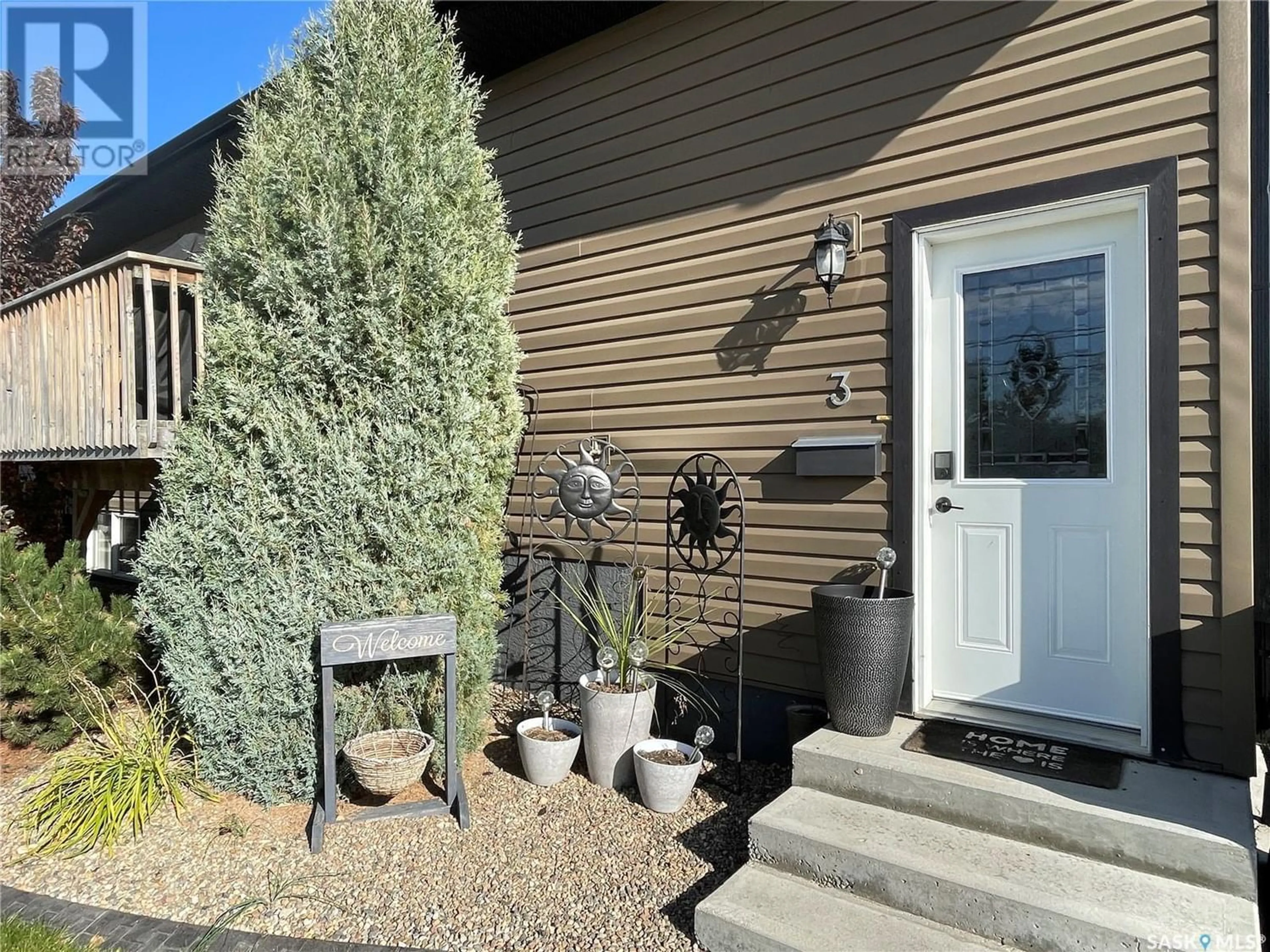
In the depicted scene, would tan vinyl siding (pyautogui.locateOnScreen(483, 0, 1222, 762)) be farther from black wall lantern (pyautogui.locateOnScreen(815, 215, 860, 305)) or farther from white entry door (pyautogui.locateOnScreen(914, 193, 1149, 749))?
white entry door (pyautogui.locateOnScreen(914, 193, 1149, 749))

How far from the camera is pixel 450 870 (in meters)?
2.68

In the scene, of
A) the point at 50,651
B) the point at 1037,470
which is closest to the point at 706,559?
the point at 1037,470

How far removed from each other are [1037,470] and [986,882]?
1636 millimetres

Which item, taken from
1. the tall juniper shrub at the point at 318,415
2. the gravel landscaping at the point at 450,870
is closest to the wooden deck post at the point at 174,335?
the tall juniper shrub at the point at 318,415

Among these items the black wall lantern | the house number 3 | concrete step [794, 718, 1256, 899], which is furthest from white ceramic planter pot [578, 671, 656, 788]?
the black wall lantern

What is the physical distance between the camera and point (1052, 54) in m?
2.90

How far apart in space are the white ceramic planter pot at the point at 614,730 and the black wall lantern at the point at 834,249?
211 centimetres

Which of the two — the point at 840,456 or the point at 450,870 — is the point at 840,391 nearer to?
the point at 840,456

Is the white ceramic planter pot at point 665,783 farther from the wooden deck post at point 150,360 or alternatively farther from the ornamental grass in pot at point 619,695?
the wooden deck post at point 150,360

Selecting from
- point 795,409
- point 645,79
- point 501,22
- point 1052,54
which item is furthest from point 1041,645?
point 501,22

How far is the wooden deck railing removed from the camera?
426cm

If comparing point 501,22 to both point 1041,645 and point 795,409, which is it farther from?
point 1041,645

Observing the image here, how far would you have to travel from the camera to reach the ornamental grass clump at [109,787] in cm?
283

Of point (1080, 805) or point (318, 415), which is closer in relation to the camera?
point (1080, 805)
